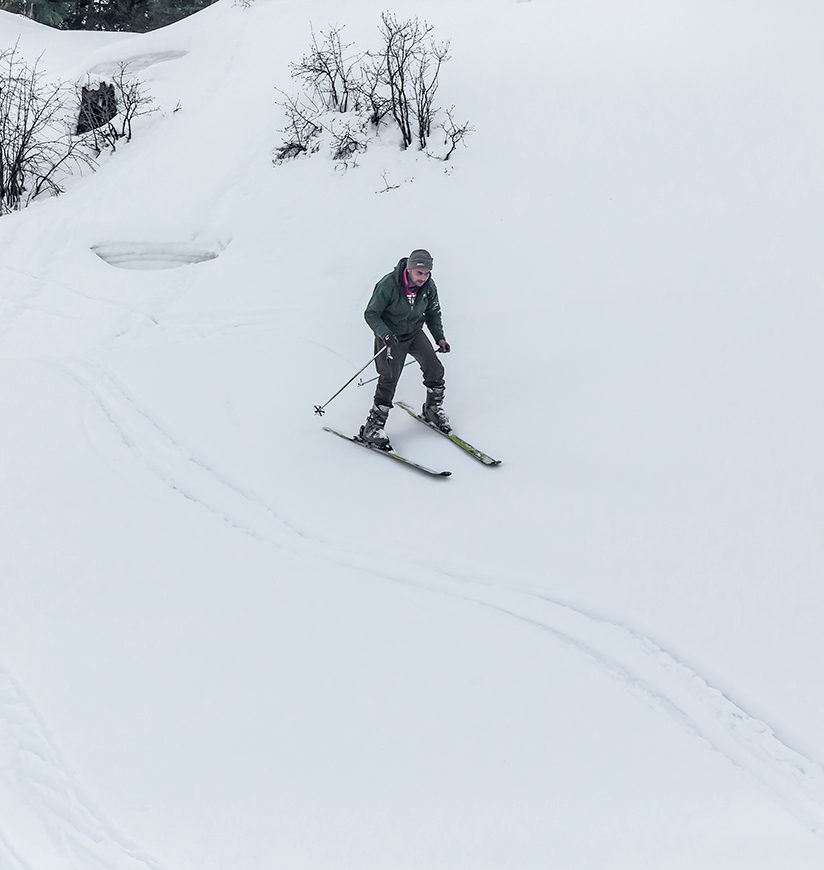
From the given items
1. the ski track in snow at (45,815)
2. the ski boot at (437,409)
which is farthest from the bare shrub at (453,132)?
the ski track in snow at (45,815)

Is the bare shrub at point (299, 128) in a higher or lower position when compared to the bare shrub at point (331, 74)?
lower

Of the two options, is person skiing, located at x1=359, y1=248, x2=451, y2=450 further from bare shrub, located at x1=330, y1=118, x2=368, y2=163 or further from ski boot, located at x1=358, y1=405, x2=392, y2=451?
bare shrub, located at x1=330, y1=118, x2=368, y2=163

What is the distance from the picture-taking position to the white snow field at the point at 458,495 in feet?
12.8

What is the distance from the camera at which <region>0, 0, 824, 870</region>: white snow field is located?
390 centimetres

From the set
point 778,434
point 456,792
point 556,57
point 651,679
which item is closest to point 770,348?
point 778,434

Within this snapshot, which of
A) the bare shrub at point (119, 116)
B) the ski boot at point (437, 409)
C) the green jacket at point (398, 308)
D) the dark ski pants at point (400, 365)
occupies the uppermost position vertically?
the bare shrub at point (119, 116)

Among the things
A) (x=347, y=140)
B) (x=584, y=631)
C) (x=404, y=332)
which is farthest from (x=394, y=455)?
(x=347, y=140)

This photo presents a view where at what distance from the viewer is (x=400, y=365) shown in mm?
7152

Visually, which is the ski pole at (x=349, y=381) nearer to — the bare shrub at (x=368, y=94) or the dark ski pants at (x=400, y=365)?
the dark ski pants at (x=400, y=365)

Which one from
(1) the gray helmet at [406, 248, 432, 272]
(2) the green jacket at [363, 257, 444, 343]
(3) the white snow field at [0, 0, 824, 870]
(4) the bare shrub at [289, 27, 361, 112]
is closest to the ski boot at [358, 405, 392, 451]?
(3) the white snow field at [0, 0, 824, 870]

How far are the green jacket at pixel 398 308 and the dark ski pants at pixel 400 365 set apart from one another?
105 mm

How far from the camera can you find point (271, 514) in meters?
6.46

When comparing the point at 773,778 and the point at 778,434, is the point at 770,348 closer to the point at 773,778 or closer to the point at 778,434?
the point at 778,434

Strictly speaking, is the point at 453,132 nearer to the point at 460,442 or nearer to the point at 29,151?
the point at 460,442
